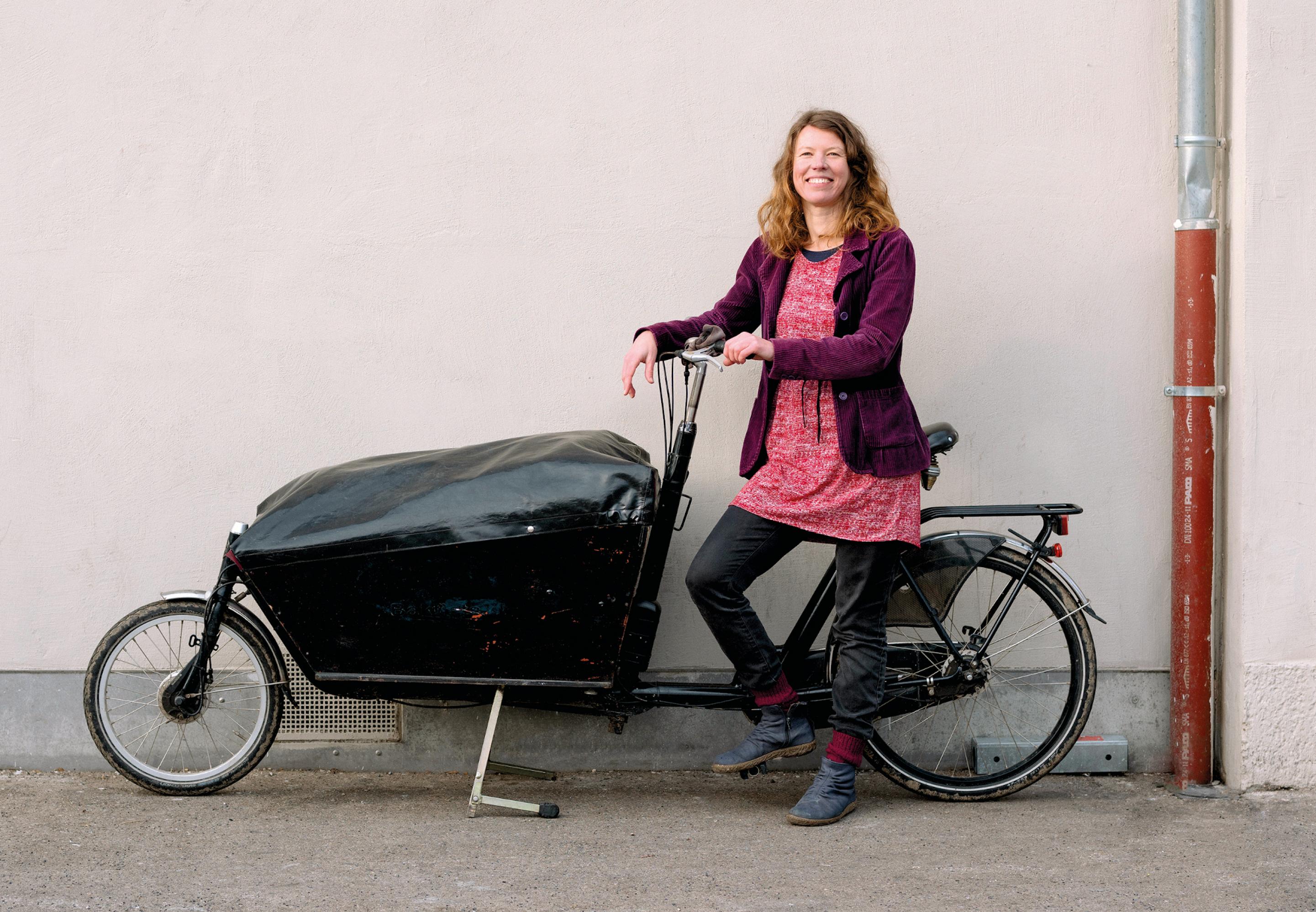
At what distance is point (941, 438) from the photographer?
3.74 metres

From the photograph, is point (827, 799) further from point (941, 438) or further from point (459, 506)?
point (459, 506)

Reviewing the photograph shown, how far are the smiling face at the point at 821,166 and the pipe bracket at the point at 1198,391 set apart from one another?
140 cm

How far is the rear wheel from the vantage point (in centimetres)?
383

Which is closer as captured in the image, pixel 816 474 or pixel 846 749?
pixel 816 474

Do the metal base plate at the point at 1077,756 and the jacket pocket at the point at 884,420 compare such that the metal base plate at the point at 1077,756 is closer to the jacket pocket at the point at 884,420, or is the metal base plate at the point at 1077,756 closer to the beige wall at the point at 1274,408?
the beige wall at the point at 1274,408

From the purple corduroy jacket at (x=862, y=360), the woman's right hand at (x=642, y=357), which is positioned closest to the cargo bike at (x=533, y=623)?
the woman's right hand at (x=642, y=357)

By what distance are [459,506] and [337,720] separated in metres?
1.25

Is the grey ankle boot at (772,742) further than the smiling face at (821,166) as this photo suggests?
Yes

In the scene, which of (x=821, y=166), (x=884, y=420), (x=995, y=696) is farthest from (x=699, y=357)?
(x=995, y=696)

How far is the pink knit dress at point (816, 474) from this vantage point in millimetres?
3537

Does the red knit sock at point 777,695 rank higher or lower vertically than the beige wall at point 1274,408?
lower

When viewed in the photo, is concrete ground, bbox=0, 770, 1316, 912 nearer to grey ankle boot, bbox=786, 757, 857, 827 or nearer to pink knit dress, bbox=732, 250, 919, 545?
grey ankle boot, bbox=786, 757, 857, 827

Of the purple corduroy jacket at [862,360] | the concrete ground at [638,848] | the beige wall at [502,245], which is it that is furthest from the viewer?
the beige wall at [502,245]

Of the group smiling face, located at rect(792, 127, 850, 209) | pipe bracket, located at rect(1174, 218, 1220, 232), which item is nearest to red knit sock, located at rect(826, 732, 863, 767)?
smiling face, located at rect(792, 127, 850, 209)
